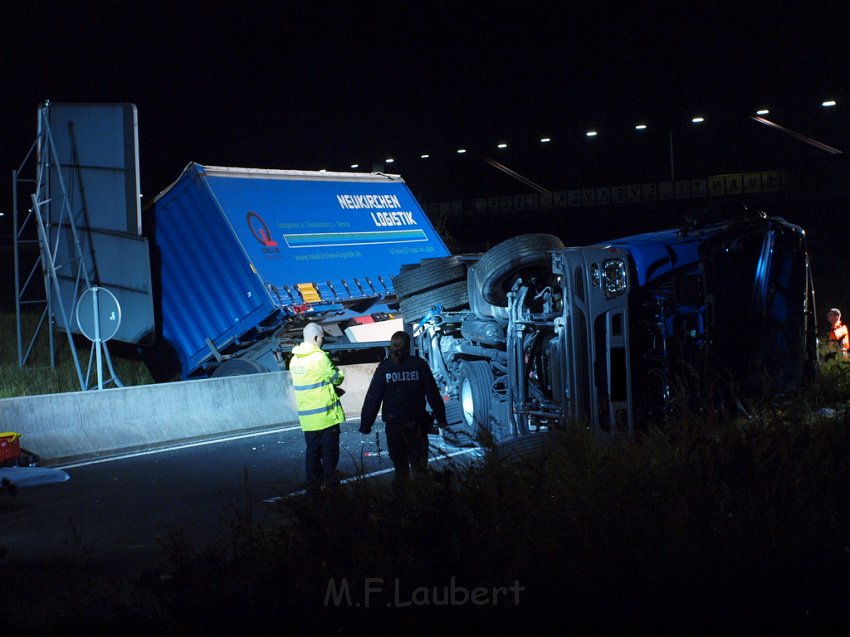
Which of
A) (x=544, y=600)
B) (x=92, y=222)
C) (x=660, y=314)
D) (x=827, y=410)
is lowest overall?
(x=544, y=600)

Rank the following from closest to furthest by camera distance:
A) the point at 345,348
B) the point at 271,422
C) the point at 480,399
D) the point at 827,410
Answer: the point at 827,410 → the point at 480,399 → the point at 271,422 → the point at 345,348

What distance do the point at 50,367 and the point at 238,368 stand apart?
3.99 metres

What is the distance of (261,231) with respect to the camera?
660 inches

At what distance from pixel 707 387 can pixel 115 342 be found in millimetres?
13598

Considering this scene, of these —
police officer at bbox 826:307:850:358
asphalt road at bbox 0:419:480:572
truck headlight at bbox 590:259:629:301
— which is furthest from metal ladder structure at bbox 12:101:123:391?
police officer at bbox 826:307:850:358

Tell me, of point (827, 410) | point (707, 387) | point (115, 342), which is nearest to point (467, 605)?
point (827, 410)

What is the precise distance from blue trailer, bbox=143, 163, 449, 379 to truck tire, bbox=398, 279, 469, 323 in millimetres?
3611

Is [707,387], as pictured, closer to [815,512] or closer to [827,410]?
[827,410]

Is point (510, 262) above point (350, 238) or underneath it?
underneath

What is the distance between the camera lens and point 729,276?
967 centimetres

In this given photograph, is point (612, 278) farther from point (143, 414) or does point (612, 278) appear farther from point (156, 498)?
point (143, 414)

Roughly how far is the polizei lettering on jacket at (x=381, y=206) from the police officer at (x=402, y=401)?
9549 millimetres
